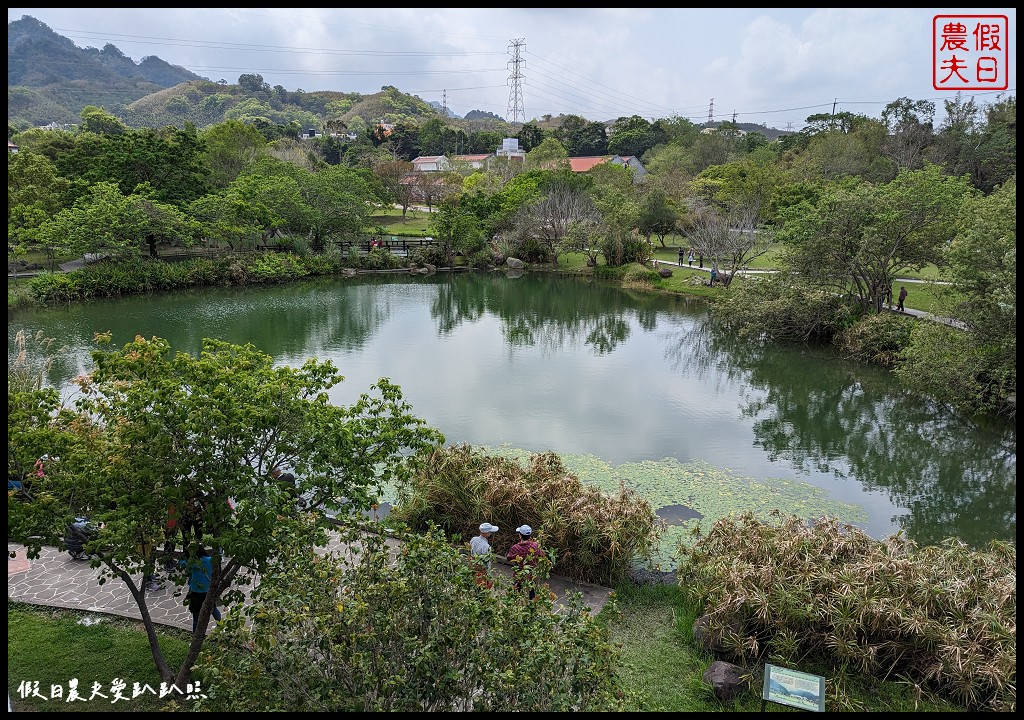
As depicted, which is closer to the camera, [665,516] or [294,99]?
[665,516]

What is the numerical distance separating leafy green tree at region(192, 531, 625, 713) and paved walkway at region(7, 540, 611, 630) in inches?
89.7

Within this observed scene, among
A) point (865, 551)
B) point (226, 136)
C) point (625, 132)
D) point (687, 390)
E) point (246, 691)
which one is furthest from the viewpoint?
point (625, 132)

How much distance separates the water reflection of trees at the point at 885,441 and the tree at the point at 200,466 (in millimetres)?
6758

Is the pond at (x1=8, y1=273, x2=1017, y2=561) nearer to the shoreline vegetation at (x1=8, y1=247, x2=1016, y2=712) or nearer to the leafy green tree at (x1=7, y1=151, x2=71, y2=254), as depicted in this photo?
the shoreline vegetation at (x1=8, y1=247, x2=1016, y2=712)

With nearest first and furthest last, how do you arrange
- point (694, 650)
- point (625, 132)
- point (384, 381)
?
1. point (384, 381)
2. point (694, 650)
3. point (625, 132)

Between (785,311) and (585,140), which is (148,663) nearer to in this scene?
(785,311)

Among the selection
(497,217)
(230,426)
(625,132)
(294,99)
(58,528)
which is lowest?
(58,528)

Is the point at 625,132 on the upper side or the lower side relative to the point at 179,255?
upper

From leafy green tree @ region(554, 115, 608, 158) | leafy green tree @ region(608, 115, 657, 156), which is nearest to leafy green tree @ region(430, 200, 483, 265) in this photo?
leafy green tree @ region(608, 115, 657, 156)

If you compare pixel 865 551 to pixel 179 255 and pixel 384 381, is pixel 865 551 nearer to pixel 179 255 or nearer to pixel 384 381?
pixel 384 381

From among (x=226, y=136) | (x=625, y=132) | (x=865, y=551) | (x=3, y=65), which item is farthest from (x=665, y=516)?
(x=625, y=132)

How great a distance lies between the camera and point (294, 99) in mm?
120562

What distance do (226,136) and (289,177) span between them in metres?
9.43

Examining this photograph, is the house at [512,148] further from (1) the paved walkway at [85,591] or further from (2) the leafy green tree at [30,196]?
(1) the paved walkway at [85,591]
